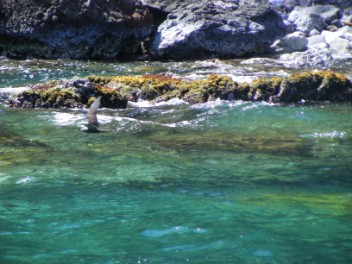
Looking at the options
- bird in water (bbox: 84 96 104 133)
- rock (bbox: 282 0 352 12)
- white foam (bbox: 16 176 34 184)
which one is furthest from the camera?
rock (bbox: 282 0 352 12)

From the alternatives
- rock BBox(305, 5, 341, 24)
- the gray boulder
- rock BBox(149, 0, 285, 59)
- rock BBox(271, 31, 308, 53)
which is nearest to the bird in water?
the gray boulder

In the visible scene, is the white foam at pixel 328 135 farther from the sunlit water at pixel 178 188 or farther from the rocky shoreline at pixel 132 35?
the rocky shoreline at pixel 132 35

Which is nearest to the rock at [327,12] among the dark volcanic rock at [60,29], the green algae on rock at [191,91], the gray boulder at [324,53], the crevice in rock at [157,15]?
the gray boulder at [324,53]

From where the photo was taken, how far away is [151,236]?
14.7 ft

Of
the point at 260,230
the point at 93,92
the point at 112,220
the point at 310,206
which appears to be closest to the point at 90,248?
the point at 112,220

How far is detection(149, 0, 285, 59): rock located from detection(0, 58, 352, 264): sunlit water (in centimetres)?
957

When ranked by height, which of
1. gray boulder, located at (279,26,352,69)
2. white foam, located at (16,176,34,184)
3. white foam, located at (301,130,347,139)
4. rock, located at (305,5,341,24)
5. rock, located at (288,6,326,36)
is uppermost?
rock, located at (305,5,341,24)

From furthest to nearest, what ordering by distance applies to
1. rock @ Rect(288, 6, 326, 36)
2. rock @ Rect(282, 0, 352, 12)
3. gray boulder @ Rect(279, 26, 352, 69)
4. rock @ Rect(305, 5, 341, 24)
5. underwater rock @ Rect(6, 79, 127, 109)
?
1. rock @ Rect(282, 0, 352, 12)
2. rock @ Rect(305, 5, 341, 24)
3. rock @ Rect(288, 6, 326, 36)
4. gray boulder @ Rect(279, 26, 352, 69)
5. underwater rock @ Rect(6, 79, 127, 109)

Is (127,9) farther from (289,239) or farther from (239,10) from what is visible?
(289,239)

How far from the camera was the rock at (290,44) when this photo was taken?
20.2 meters

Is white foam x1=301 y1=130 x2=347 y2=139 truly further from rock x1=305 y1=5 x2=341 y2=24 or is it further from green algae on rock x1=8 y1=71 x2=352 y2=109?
rock x1=305 y1=5 x2=341 y2=24

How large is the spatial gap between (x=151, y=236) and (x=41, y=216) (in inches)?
45.5

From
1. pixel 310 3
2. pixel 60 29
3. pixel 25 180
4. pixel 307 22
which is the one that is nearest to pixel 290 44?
pixel 307 22

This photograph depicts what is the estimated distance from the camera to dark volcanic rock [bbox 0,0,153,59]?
774 inches
